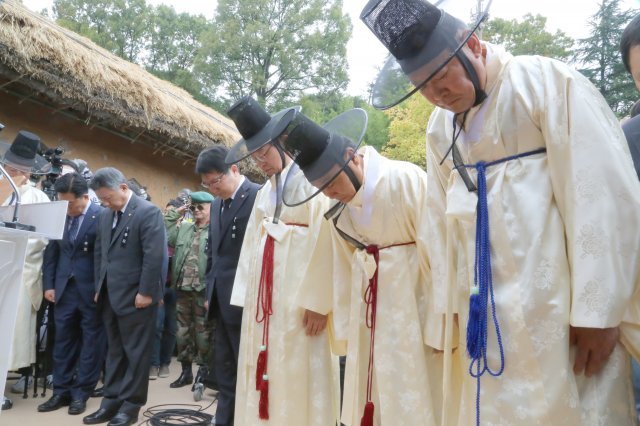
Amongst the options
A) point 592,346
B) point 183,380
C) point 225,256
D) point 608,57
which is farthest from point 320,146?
point 608,57

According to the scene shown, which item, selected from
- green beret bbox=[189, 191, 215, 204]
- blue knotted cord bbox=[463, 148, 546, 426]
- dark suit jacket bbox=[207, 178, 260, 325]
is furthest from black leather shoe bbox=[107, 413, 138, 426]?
blue knotted cord bbox=[463, 148, 546, 426]

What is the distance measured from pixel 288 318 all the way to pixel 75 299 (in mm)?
Answer: 2609

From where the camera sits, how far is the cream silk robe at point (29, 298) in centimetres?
451

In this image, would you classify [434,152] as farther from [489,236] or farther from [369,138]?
[369,138]

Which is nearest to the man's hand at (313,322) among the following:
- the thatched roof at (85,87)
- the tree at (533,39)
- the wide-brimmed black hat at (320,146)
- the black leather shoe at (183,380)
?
the wide-brimmed black hat at (320,146)

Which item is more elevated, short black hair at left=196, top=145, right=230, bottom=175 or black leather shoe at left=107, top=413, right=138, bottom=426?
short black hair at left=196, top=145, right=230, bottom=175

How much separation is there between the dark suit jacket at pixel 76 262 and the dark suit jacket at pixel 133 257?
336 mm

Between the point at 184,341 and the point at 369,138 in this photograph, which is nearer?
the point at 184,341

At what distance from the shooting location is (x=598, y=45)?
14.4 m

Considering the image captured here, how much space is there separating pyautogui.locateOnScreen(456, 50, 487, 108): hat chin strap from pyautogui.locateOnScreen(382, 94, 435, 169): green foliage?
1457cm

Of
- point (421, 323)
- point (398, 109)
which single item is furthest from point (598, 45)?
point (421, 323)

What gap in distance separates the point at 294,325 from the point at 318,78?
24.5 meters

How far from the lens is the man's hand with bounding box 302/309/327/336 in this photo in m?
2.75

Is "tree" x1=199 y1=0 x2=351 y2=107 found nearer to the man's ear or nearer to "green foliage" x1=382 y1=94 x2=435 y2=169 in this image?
"green foliage" x1=382 y1=94 x2=435 y2=169
